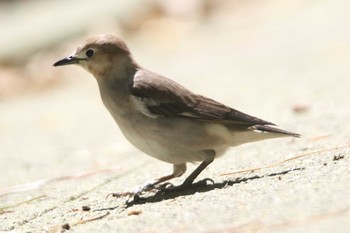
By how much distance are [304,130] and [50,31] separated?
1002 cm

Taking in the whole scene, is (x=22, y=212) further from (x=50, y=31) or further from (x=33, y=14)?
(x=33, y=14)

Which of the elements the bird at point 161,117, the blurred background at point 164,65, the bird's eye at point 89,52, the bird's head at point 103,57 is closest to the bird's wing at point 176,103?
the bird at point 161,117

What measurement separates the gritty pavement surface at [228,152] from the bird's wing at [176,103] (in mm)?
420

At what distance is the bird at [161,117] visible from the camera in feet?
19.9

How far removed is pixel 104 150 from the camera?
905cm

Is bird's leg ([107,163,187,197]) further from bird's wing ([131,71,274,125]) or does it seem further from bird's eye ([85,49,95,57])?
bird's eye ([85,49,95,57])

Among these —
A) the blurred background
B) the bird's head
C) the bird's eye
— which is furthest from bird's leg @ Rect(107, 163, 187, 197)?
the blurred background

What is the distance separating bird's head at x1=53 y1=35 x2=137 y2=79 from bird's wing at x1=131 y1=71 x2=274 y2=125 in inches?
8.3

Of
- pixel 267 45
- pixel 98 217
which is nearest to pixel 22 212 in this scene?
pixel 98 217

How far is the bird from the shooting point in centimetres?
606

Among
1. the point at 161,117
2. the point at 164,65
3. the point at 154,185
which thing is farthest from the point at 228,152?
the point at 164,65

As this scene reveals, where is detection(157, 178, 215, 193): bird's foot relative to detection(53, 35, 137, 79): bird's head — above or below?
below

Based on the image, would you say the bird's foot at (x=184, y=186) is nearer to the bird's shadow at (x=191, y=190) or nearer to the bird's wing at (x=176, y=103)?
the bird's shadow at (x=191, y=190)

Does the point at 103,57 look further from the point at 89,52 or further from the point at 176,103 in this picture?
the point at 176,103
